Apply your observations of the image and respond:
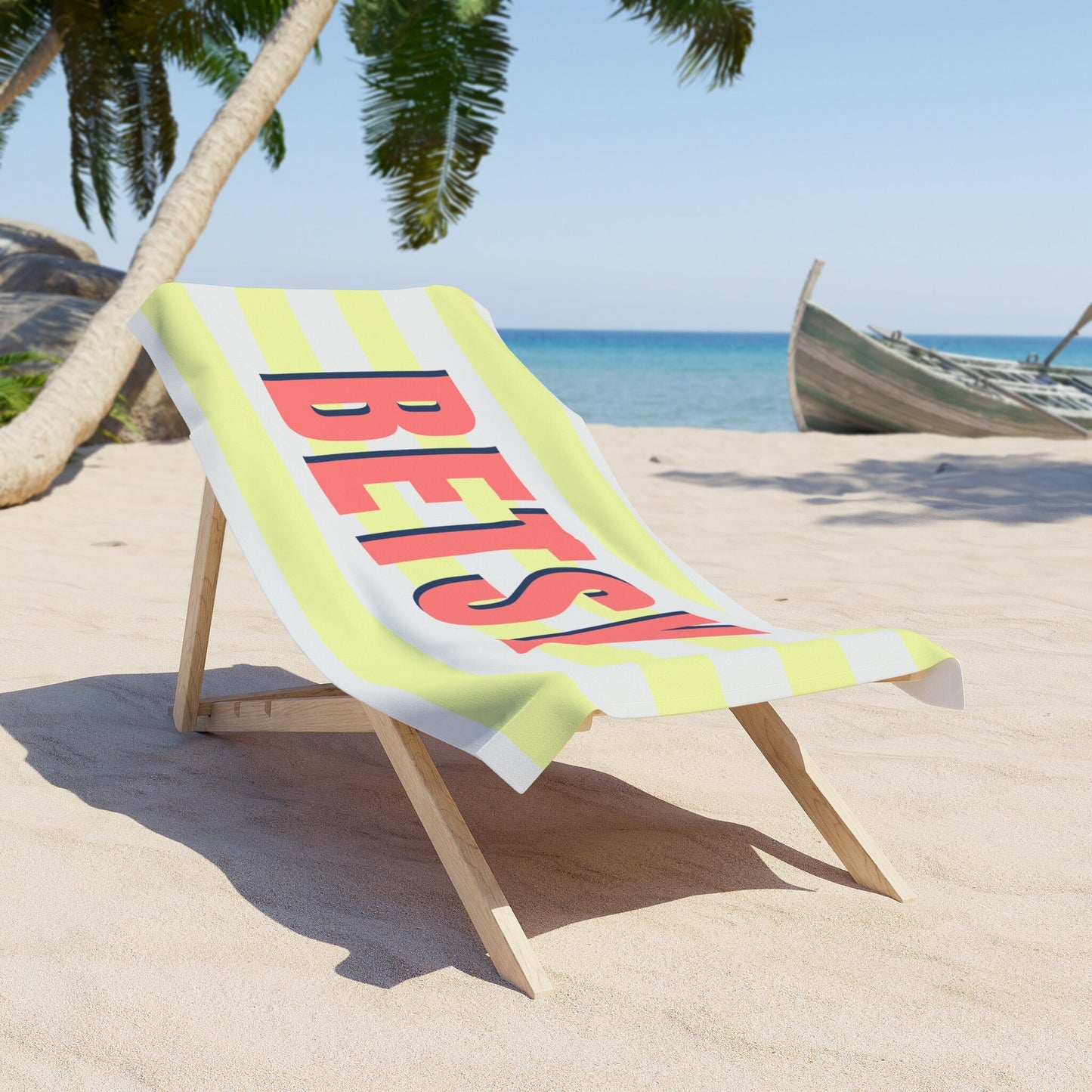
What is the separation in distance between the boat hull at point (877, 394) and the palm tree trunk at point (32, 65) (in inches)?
294

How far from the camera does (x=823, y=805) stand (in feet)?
7.17

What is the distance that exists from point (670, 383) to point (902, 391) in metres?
20.4

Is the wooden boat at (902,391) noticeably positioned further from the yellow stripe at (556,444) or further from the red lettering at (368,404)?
the red lettering at (368,404)

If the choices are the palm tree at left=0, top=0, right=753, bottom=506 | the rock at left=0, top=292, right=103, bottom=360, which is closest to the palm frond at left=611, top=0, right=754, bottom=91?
the palm tree at left=0, top=0, right=753, bottom=506

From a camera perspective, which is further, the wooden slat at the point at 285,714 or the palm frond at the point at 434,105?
the palm frond at the point at 434,105

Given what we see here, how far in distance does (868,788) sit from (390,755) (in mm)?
1227

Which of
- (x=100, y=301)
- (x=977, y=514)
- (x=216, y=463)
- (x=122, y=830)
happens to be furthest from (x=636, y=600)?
(x=100, y=301)

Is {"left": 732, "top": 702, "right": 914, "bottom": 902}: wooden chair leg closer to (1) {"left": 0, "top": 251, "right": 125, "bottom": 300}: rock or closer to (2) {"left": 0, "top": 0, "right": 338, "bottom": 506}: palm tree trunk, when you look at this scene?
(2) {"left": 0, "top": 0, "right": 338, "bottom": 506}: palm tree trunk

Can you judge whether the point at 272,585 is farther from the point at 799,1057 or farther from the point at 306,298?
the point at 799,1057

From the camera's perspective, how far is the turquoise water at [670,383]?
2011cm

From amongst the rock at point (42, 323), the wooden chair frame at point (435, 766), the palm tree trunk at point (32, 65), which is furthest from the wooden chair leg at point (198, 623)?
the palm tree trunk at point (32, 65)

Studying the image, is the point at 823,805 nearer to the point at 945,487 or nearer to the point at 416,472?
the point at 416,472

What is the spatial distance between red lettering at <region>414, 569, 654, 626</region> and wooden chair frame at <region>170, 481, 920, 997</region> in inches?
10.6

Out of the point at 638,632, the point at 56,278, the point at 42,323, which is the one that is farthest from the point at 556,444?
the point at 56,278
